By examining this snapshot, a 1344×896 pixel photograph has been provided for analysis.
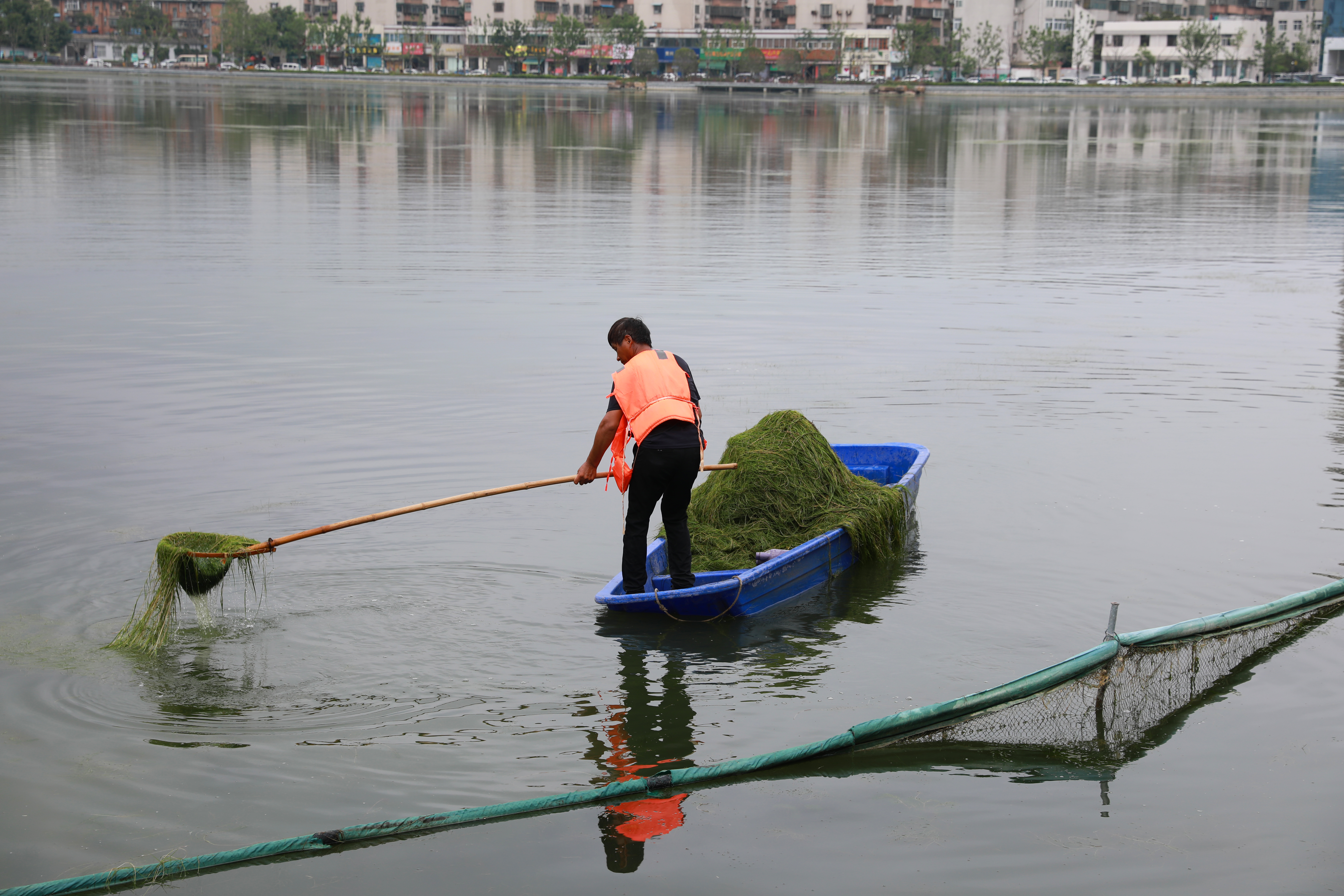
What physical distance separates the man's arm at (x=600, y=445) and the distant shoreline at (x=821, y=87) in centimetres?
11151

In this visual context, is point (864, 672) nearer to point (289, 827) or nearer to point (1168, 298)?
point (289, 827)

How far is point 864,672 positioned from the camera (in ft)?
24.2

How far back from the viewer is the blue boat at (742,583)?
7.83 m

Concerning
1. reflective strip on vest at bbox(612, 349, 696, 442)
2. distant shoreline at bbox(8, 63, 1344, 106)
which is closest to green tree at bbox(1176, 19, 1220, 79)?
distant shoreline at bbox(8, 63, 1344, 106)

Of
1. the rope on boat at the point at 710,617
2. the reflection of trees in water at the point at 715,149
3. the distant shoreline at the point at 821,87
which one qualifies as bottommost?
the rope on boat at the point at 710,617

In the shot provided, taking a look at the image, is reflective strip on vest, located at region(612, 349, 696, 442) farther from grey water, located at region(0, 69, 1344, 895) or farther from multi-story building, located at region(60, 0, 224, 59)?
multi-story building, located at region(60, 0, 224, 59)

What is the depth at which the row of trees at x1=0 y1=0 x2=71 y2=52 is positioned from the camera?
146250 mm

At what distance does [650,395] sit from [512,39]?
158 meters

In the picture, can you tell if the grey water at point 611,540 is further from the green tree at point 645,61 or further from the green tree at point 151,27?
the green tree at point 151,27

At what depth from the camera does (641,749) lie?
6457mm

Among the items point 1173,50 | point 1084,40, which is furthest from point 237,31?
point 1173,50

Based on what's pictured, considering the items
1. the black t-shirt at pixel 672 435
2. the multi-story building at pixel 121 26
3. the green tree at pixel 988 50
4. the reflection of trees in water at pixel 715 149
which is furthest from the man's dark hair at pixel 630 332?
the multi-story building at pixel 121 26

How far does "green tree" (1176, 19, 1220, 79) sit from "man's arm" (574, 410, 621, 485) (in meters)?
140

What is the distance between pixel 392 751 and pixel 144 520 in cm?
426
